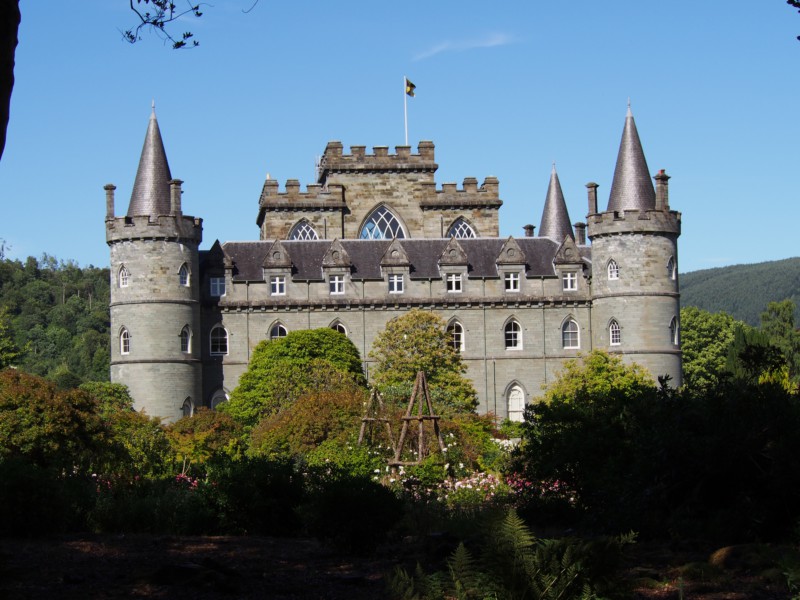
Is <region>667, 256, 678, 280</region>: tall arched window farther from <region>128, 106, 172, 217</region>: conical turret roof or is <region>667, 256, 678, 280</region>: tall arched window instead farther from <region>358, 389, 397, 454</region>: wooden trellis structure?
<region>358, 389, 397, 454</region>: wooden trellis structure

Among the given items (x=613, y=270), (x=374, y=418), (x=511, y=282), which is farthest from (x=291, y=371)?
(x=374, y=418)

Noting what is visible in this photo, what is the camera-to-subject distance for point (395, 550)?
15.6 metres

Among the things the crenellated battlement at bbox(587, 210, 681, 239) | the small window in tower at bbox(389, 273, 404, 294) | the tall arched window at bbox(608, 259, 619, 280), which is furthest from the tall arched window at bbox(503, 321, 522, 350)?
the crenellated battlement at bbox(587, 210, 681, 239)

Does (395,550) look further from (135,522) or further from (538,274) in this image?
(538,274)

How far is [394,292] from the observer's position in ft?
191

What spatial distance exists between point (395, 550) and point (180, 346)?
40413 mm

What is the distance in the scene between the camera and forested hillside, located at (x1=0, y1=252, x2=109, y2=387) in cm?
10319

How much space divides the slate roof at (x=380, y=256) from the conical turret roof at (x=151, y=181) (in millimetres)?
4288

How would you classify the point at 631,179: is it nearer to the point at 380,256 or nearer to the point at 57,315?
the point at 380,256

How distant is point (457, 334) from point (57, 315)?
230ft

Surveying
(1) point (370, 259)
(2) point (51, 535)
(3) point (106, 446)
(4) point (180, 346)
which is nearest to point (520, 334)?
(1) point (370, 259)

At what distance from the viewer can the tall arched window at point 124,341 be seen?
181 feet

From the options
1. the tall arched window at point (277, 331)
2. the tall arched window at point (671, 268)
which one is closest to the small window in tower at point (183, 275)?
the tall arched window at point (277, 331)

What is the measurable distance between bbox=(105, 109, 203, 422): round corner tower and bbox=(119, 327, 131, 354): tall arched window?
40 mm
